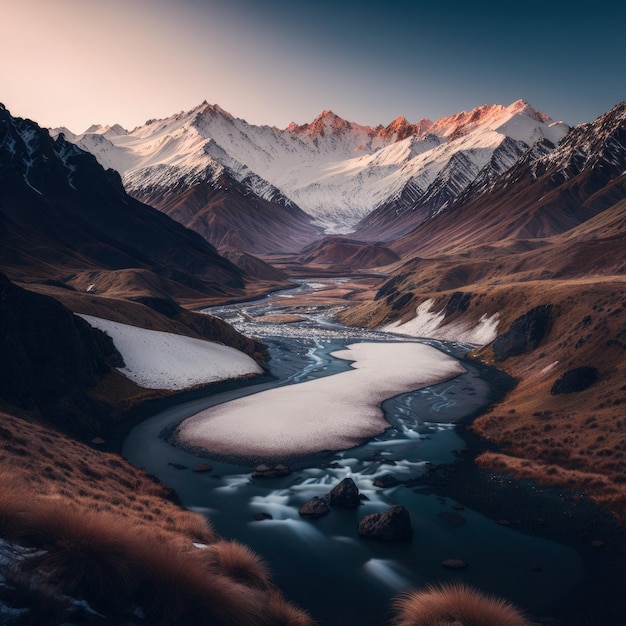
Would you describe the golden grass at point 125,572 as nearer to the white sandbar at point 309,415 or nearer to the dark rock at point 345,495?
the dark rock at point 345,495

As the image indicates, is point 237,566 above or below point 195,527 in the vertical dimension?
above

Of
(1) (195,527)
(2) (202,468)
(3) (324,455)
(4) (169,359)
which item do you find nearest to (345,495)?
(3) (324,455)

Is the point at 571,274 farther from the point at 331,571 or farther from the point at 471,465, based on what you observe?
the point at 331,571

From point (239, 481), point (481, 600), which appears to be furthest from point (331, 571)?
point (239, 481)

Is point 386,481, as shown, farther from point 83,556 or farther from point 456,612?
point 83,556

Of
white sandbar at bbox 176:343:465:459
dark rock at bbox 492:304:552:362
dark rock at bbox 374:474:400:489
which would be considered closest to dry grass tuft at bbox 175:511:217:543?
white sandbar at bbox 176:343:465:459
